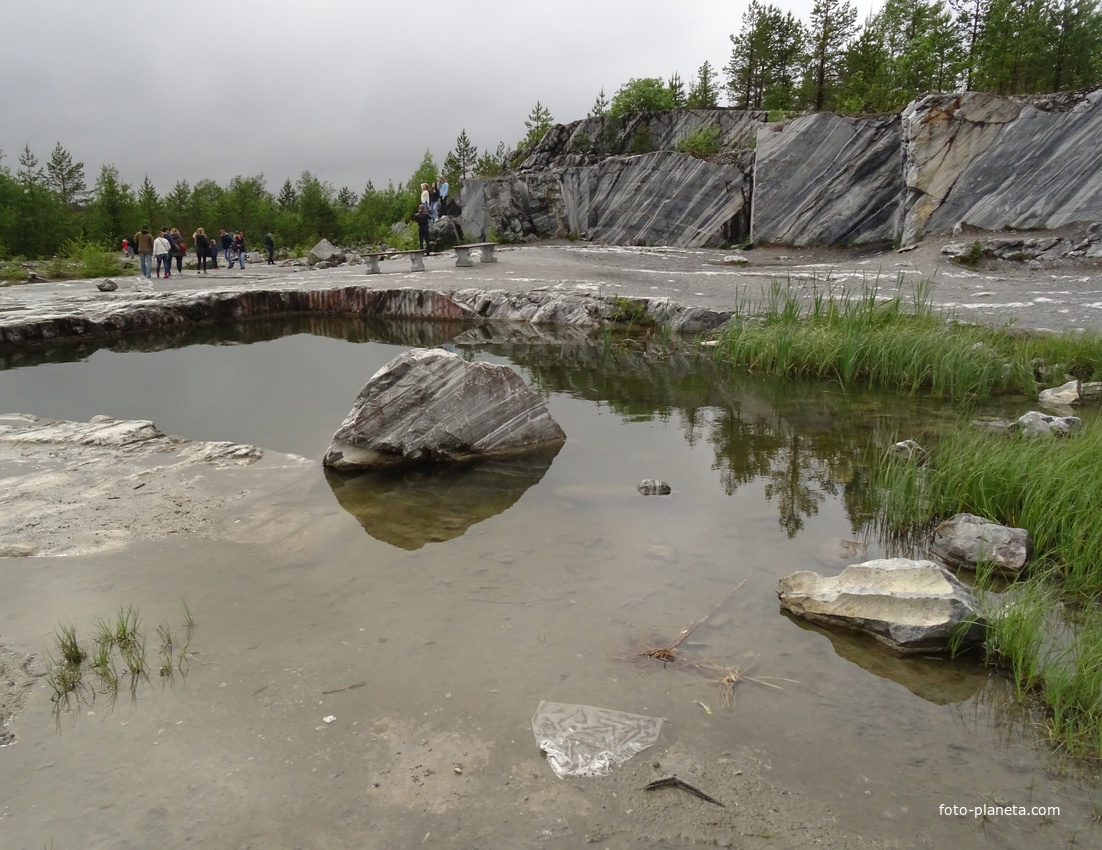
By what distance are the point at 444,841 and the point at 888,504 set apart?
3790mm

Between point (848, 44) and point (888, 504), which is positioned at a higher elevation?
point (848, 44)

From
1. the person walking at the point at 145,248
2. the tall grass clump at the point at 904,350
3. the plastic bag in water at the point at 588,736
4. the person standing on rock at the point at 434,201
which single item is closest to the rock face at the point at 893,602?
the plastic bag in water at the point at 588,736

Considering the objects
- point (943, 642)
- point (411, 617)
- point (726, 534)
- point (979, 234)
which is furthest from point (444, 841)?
point (979, 234)

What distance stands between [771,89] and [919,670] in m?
35.5

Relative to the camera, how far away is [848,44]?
101ft

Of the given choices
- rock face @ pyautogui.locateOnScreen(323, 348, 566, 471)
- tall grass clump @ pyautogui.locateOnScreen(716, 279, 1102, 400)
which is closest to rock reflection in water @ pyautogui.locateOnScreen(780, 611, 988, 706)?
rock face @ pyautogui.locateOnScreen(323, 348, 566, 471)

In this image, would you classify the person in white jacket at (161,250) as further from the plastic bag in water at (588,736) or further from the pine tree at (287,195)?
the pine tree at (287,195)

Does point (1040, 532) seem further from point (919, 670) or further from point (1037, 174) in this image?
point (1037, 174)

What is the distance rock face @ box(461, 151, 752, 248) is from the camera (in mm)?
24031

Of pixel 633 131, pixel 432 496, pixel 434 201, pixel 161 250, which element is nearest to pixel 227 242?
pixel 434 201

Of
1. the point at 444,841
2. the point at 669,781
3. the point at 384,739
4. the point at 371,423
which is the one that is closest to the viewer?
the point at 444,841

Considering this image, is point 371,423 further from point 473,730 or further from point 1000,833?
point 1000,833

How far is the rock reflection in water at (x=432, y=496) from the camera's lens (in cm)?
505

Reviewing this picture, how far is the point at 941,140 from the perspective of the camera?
1859cm
